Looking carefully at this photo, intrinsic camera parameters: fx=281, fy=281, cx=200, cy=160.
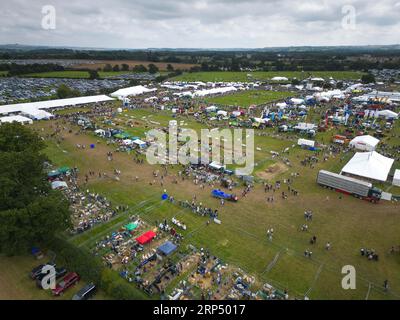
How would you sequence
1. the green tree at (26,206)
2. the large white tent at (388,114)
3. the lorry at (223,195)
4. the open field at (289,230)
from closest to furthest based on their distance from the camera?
the green tree at (26,206), the open field at (289,230), the lorry at (223,195), the large white tent at (388,114)

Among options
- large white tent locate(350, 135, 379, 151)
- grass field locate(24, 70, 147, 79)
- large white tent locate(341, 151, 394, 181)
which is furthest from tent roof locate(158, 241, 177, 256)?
grass field locate(24, 70, 147, 79)

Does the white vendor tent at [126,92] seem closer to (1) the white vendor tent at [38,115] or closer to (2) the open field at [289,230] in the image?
(1) the white vendor tent at [38,115]

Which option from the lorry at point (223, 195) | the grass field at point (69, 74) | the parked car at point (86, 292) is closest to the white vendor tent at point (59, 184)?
the parked car at point (86, 292)

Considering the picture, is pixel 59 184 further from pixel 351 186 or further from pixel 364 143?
pixel 364 143

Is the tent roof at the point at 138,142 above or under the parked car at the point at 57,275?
above

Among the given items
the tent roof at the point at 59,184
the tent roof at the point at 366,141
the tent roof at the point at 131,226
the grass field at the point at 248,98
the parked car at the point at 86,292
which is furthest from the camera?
the grass field at the point at 248,98

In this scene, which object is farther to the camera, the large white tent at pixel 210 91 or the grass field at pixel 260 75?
the grass field at pixel 260 75
